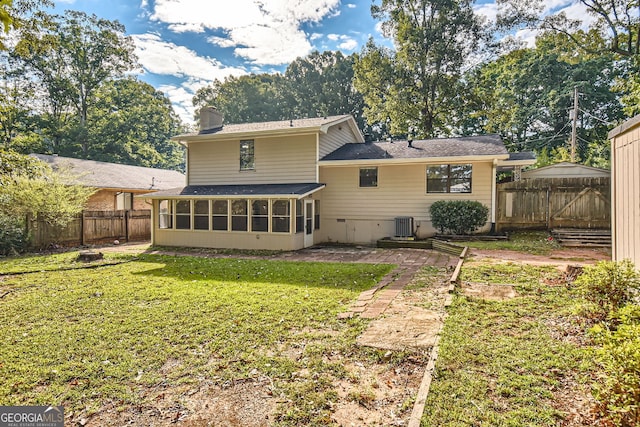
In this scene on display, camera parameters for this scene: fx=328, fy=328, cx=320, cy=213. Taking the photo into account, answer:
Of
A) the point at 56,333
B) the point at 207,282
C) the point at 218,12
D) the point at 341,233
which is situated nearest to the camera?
the point at 56,333

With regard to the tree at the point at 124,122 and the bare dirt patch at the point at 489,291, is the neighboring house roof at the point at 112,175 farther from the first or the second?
the bare dirt patch at the point at 489,291

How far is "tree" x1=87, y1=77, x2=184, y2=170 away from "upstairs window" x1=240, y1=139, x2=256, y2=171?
2149 cm

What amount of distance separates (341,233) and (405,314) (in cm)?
976

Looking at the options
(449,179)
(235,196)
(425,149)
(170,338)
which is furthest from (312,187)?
(170,338)

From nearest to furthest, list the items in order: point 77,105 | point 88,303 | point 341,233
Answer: point 88,303
point 341,233
point 77,105

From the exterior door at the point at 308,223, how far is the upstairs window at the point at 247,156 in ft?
11.3

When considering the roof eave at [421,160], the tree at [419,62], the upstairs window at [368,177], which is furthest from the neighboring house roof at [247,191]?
the tree at [419,62]

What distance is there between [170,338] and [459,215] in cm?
1102

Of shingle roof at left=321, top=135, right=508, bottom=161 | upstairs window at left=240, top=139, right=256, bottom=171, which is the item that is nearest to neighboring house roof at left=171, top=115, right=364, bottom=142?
upstairs window at left=240, top=139, right=256, bottom=171

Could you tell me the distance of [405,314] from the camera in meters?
4.94

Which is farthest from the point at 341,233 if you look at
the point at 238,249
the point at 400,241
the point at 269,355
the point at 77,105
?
the point at 77,105

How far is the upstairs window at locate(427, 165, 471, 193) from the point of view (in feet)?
42.3

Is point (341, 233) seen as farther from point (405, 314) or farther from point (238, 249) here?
point (405, 314)

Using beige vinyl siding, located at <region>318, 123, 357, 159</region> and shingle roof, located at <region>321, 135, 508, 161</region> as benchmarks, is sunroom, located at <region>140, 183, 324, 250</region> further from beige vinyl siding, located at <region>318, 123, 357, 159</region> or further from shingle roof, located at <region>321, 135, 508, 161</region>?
shingle roof, located at <region>321, 135, 508, 161</region>
